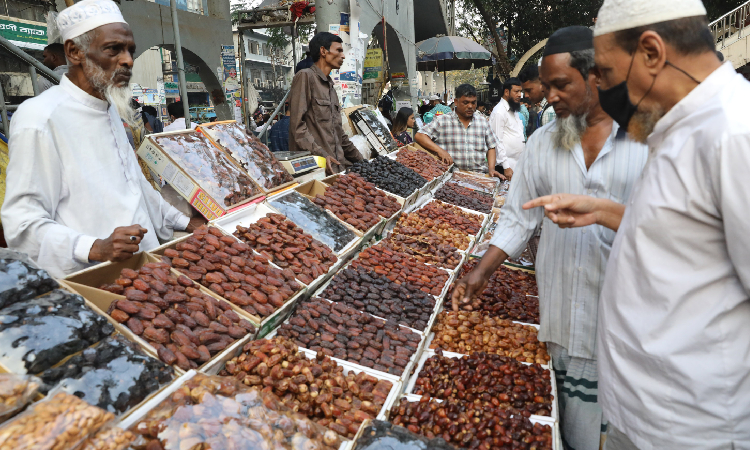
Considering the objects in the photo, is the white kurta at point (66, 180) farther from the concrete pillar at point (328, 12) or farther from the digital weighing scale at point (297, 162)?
the concrete pillar at point (328, 12)

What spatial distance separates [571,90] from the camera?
2090mm

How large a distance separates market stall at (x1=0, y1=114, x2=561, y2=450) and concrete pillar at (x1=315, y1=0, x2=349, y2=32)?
3.27m

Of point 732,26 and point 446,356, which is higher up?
point 732,26

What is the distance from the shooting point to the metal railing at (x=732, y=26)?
55.5 ft

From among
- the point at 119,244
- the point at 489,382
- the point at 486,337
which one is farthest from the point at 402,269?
the point at 119,244

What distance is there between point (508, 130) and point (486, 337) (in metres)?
5.33

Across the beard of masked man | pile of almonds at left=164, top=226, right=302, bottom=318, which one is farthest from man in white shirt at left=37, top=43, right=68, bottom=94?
the beard of masked man

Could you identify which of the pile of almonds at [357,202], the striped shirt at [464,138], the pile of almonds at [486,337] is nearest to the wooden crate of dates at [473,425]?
the pile of almonds at [486,337]

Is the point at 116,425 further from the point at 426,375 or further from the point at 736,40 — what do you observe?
the point at 736,40

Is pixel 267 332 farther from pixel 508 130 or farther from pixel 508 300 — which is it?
pixel 508 130

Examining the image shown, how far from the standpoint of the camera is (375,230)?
3.64 meters

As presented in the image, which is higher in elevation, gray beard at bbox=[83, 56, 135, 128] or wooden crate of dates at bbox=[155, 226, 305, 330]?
gray beard at bbox=[83, 56, 135, 128]

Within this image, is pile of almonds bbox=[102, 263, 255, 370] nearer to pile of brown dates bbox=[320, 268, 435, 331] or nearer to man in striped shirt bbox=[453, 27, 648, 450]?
pile of brown dates bbox=[320, 268, 435, 331]

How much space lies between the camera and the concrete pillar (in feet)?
20.7
